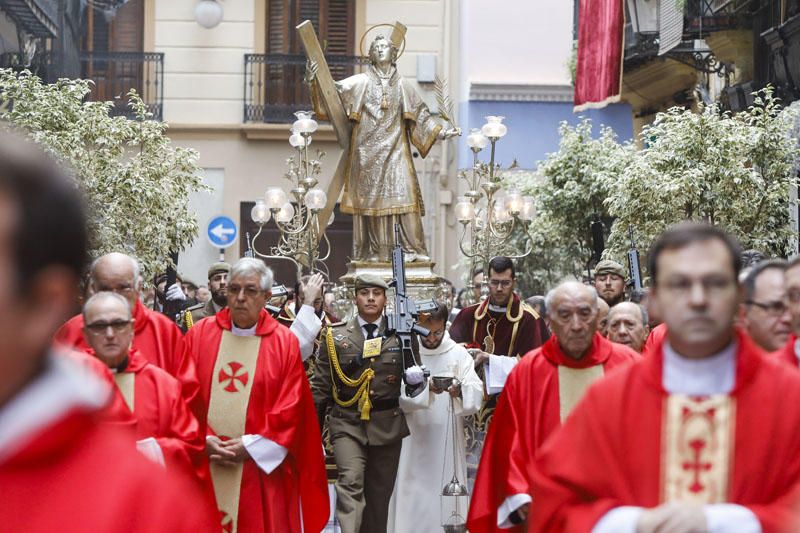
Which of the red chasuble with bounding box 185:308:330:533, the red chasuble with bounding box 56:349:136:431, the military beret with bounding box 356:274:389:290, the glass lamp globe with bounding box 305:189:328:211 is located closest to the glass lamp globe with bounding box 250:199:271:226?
the glass lamp globe with bounding box 305:189:328:211

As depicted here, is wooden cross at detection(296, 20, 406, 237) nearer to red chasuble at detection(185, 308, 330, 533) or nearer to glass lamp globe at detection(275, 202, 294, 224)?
glass lamp globe at detection(275, 202, 294, 224)

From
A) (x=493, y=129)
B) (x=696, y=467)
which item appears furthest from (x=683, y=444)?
(x=493, y=129)

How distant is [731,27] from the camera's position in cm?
2081

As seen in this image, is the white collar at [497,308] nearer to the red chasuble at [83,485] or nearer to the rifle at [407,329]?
the rifle at [407,329]

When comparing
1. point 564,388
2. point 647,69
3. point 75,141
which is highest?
point 647,69

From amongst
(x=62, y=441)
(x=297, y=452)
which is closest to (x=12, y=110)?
(x=297, y=452)

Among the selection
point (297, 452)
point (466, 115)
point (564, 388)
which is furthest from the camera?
point (466, 115)

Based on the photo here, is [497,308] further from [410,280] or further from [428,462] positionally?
[410,280]

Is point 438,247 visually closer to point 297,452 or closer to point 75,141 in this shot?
point 75,141

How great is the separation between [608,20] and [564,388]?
17.3 meters

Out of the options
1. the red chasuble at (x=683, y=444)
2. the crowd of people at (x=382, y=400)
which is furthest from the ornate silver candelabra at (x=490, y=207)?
the red chasuble at (x=683, y=444)

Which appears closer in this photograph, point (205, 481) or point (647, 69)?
point (205, 481)

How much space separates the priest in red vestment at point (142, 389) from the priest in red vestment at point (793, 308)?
8.44 feet

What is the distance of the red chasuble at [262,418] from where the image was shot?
7.67 metres
